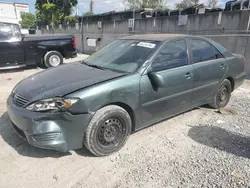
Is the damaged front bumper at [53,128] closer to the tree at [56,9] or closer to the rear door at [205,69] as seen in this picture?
the rear door at [205,69]

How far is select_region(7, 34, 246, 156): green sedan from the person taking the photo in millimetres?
2255

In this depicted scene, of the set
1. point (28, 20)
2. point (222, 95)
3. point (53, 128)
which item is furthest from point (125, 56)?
point (28, 20)

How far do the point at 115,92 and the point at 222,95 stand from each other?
8.61ft

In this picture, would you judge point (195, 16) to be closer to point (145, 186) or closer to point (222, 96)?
point (222, 96)

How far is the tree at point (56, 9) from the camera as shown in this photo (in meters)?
22.9

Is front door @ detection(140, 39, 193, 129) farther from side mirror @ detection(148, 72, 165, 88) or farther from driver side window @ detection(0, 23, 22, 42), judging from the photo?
driver side window @ detection(0, 23, 22, 42)

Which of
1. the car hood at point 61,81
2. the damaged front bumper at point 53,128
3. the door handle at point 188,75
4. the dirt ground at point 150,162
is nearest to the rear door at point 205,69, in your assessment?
the door handle at point 188,75

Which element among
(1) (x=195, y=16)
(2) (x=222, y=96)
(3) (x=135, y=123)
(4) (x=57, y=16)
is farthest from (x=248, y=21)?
(4) (x=57, y=16)

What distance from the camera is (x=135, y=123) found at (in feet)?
9.16

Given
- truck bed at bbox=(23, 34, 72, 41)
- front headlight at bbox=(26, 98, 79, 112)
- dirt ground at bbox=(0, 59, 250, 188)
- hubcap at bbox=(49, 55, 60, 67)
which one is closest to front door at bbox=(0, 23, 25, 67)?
truck bed at bbox=(23, 34, 72, 41)

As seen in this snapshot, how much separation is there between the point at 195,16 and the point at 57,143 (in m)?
7.80

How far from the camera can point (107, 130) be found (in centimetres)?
254

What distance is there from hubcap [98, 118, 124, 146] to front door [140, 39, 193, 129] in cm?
40

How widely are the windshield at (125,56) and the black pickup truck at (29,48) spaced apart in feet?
15.8
